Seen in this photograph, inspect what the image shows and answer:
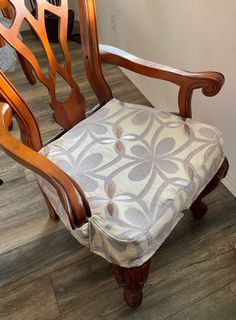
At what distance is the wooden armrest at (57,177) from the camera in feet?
2.27

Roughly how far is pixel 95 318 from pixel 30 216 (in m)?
0.53

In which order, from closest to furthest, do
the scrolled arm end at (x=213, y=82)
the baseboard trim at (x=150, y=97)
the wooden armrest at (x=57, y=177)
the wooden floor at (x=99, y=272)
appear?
the wooden armrest at (x=57, y=177)
the scrolled arm end at (x=213, y=82)
the wooden floor at (x=99, y=272)
the baseboard trim at (x=150, y=97)

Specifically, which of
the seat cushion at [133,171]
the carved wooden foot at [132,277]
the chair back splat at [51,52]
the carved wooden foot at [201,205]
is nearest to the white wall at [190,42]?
the carved wooden foot at [201,205]

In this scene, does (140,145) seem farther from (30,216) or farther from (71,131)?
(30,216)

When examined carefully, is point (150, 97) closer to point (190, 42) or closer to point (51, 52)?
point (190, 42)

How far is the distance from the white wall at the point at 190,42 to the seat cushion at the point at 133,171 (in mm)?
322

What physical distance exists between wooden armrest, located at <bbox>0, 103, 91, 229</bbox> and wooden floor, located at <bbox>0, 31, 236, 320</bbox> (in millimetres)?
531

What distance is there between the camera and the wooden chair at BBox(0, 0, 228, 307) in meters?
0.79

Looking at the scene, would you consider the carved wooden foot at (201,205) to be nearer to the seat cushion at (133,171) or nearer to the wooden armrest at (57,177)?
the seat cushion at (133,171)

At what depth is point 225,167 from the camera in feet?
3.46

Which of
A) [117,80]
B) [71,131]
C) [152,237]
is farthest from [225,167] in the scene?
[117,80]

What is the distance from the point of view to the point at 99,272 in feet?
3.89

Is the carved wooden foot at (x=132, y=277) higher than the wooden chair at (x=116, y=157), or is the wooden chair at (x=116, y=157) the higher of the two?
the wooden chair at (x=116, y=157)

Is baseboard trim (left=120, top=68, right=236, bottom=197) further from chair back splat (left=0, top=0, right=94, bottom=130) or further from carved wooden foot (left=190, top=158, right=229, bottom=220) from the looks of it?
chair back splat (left=0, top=0, right=94, bottom=130)
